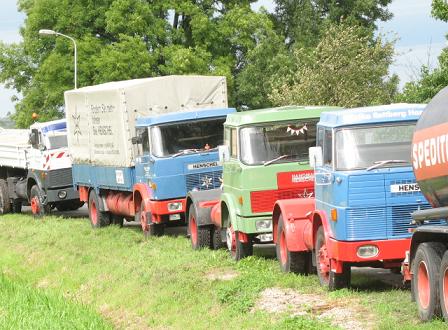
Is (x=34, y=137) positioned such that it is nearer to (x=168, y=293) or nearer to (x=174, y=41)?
(x=168, y=293)

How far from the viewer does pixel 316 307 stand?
1309cm

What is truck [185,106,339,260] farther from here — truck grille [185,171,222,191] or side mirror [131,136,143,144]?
side mirror [131,136,143,144]

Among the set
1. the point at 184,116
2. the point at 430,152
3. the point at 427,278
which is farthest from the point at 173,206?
the point at 430,152

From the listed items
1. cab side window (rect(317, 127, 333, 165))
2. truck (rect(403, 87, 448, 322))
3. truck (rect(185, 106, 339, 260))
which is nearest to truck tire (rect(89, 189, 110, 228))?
truck (rect(185, 106, 339, 260))

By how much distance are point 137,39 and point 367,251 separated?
3923cm

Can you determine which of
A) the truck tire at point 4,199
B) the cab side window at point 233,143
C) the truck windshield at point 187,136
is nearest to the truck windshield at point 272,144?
the cab side window at point 233,143

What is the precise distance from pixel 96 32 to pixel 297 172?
40064 millimetres

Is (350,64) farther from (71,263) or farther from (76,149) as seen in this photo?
(71,263)

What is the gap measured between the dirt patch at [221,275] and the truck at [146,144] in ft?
16.1

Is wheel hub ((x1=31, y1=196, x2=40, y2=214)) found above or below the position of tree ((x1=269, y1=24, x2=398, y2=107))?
below

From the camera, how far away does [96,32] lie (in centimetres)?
5625

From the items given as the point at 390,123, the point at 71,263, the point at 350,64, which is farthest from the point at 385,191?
the point at 350,64

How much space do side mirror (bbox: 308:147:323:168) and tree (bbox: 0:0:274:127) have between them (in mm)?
35614

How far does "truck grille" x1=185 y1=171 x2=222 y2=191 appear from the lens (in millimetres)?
22078
